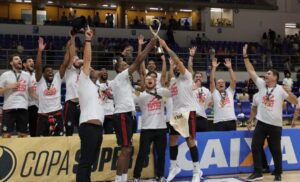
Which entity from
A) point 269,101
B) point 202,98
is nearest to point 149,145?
point 202,98

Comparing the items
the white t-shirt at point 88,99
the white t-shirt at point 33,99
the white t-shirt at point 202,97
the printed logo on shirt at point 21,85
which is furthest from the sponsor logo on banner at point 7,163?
the white t-shirt at point 202,97

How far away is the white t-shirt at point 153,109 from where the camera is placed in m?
7.73

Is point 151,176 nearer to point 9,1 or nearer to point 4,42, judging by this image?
point 4,42

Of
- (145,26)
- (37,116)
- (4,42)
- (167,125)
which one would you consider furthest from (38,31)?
(167,125)

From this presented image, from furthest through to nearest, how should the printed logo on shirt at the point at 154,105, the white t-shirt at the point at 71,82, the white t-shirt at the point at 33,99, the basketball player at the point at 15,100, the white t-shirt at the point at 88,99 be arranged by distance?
the white t-shirt at the point at 33,99 < the white t-shirt at the point at 71,82 < the basketball player at the point at 15,100 < the printed logo on shirt at the point at 154,105 < the white t-shirt at the point at 88,99

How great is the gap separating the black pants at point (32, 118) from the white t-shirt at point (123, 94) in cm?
242

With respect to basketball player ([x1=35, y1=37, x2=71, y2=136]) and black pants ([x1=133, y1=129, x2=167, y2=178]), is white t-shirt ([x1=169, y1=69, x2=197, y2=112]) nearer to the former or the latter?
black pants ([x1=133, y1=129, x2=167, y2=178])

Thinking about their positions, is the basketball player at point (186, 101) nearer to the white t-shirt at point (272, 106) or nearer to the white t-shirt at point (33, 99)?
the white t-shirt at point (272, 106)

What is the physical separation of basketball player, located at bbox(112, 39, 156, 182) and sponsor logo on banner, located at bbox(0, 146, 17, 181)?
5.92 feet

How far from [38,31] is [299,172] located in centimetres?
1829

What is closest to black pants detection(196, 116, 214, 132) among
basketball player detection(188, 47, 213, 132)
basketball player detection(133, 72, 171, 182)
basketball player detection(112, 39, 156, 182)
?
basketball player detection(188, 47, 213, 132)

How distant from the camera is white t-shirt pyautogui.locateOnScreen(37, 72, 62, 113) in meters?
8.45

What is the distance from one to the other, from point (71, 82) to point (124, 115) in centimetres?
173

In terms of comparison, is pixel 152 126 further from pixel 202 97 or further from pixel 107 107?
pixel 202 97
